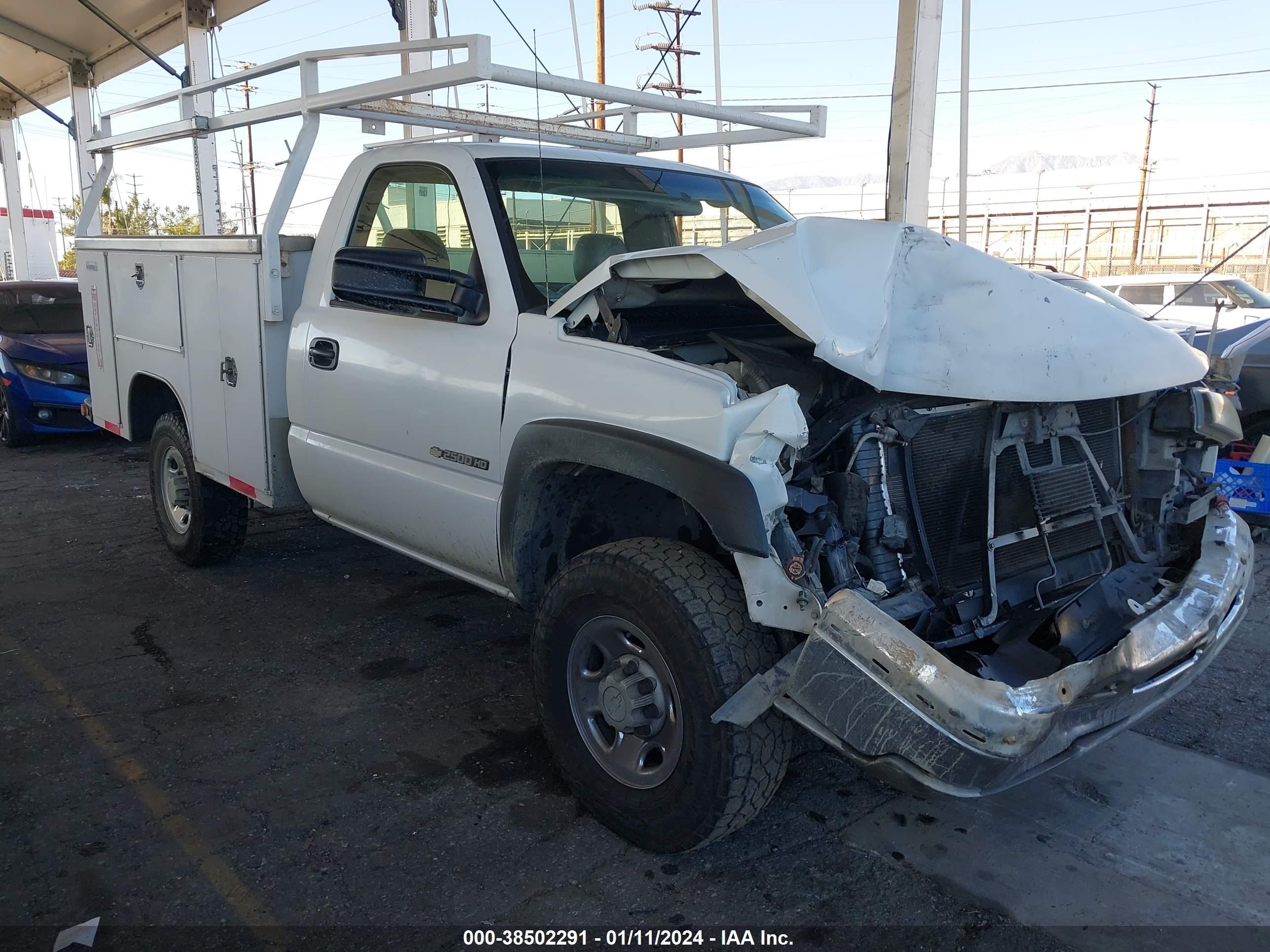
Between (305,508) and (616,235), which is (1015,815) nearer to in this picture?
(616,235)

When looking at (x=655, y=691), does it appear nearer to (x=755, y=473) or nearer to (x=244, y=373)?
(x=755, y=473)

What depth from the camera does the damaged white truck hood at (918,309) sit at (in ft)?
8.89

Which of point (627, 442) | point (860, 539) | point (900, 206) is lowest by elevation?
point (860, 539)

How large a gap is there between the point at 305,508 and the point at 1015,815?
11.2ft

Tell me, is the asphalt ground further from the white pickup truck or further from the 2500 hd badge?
the 2500 hd badge

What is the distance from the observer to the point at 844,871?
2898 millimetres

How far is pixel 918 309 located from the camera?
290cm

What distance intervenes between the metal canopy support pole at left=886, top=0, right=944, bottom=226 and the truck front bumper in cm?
726

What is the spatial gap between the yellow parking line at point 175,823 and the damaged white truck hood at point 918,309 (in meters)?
1.98

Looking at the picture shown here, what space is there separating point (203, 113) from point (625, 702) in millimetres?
11245

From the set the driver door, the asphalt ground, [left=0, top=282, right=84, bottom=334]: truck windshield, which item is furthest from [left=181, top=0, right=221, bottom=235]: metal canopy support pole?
the driver door

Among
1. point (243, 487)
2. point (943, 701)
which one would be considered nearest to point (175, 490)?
point (243, 487)

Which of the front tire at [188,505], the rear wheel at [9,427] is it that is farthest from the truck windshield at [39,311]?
the front tire at [188,505]

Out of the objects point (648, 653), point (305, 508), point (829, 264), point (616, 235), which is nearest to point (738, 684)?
point (648, 653)
